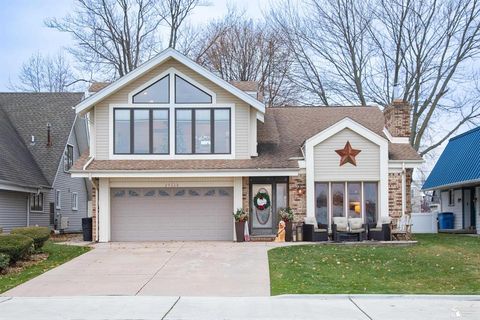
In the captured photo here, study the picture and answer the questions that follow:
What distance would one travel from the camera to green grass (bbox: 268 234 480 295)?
12.8 metres

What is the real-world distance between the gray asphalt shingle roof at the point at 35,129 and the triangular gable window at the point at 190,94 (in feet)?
27.5

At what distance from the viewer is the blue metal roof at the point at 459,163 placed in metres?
26.7

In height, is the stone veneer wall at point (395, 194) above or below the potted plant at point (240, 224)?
above

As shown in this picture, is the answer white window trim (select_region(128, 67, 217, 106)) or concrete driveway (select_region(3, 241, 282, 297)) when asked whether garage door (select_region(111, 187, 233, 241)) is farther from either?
white window trim (select_region(128, 67, 217, 106))

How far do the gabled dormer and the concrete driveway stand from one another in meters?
3.88

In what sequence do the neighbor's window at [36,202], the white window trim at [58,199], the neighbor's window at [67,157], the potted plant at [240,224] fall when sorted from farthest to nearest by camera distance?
the neighbor's window at [67,157]
the white window trim at [58,199]
the neighbor's window at [36,202]
the potted plant at [240,224]

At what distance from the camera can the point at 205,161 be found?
2198cm

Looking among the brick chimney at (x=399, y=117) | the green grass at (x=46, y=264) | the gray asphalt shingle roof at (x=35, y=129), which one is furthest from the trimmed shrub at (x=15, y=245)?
the brick chimney at (x=399, y=117)

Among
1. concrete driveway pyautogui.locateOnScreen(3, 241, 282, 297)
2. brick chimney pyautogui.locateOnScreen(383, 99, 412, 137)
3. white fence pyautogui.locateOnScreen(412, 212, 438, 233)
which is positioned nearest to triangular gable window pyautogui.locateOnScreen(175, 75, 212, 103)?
concrete driveway pyautogui.locateOnScreen(3, 241, 282, 297)

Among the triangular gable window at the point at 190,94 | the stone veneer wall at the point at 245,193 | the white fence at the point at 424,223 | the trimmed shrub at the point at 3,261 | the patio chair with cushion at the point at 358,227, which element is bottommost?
the white fence at the point at 424,223

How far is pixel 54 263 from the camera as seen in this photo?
16.6 meters

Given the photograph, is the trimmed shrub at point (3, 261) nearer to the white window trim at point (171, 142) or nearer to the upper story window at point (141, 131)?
the white window trim at point (171, 142)

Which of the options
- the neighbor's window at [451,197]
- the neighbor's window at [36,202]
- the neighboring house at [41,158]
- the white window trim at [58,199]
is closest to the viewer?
the neighboring house at [41,158]

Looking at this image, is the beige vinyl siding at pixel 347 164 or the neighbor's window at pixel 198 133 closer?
the beige vinyl siding at pixel 347 164
